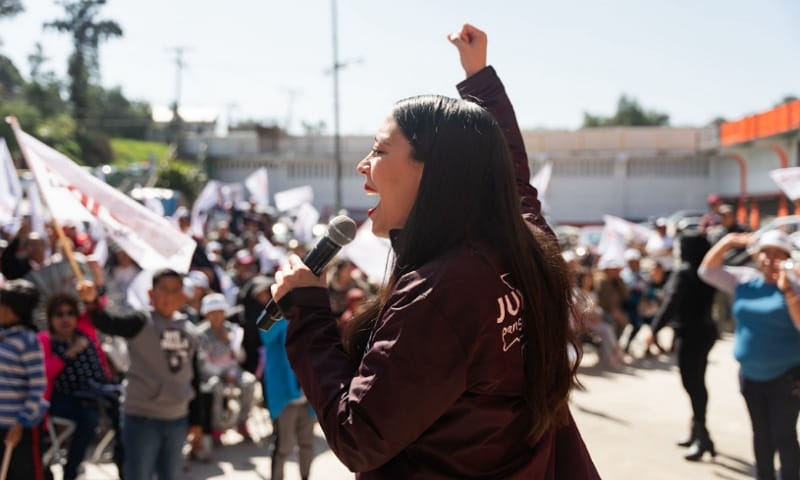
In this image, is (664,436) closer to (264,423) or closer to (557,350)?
(264,423)

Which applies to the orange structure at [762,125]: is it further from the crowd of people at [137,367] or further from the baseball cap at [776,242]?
the baseball cap at [776,242]

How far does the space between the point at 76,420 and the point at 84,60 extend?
45.8 m

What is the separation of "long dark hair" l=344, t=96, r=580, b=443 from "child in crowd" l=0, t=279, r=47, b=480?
11.4 ft

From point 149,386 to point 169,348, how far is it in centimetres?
26

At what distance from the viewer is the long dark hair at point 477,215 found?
168 cm

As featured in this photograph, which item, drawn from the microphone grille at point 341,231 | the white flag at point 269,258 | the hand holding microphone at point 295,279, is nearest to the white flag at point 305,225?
A: the white flag at point 269,258

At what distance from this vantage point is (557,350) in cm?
179

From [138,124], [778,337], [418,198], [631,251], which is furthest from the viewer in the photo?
[138,124]

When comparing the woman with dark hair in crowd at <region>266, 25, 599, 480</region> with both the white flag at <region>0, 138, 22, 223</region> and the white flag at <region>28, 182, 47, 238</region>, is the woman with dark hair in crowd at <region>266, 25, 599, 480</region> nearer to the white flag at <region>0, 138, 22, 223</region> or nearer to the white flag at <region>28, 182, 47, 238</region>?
the white flag at <region>0, 138, 22, 223</region>

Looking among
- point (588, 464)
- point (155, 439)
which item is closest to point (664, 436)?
point (155, 439)

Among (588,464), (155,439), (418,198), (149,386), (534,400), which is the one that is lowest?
(155,439)

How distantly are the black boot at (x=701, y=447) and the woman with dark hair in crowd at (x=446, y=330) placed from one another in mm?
5237

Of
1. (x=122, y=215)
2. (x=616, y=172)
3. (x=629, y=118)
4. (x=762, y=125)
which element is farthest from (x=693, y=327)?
(x=629, y=118)

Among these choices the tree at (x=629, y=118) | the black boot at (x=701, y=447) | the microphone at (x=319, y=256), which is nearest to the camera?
the microphone at (x=319, y=256)
